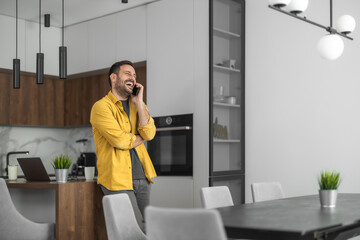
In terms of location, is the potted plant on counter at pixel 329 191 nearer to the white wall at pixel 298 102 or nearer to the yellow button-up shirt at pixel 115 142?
the yellow button-up shirt at pixel 115 142

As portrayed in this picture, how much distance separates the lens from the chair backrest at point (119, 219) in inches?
98.7

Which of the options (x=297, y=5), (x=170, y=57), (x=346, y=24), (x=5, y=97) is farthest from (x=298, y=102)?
(x=5, y=97)

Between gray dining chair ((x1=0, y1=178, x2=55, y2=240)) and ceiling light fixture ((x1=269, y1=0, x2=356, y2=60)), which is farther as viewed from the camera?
gray dining chair ((x1=0, y1=178, x2=55, y2=240))

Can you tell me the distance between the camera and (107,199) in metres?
2.50

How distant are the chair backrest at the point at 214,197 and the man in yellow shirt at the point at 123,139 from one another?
491 millimetres

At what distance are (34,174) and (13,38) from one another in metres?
2.93

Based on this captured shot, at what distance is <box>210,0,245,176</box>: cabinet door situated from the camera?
16.9 feet

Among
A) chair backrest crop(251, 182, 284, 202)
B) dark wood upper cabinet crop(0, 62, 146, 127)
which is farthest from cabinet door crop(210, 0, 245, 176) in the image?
chair backrest crop(251, 182, 284, 202)

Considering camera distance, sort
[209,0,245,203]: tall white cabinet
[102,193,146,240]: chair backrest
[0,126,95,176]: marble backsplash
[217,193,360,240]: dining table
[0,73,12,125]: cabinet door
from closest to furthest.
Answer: [217,193,360,240]: dining table < [102,193,146,240]: chair backrest < [209,0,245,203]: tall white cabinet < [0,73,12,125]: cabinet door < [0,126,95,176]: marble backsplash

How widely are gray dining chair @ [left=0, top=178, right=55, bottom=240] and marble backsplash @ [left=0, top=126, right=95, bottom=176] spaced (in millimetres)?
2801

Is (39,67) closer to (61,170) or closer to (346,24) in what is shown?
(61,170)

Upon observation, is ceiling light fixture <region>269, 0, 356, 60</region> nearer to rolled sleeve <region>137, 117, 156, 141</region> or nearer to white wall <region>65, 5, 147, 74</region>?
rolled sleeve <region>137, 117, 156, 141</region>

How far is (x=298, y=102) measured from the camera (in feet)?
16.0

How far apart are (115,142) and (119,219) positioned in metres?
0.88
